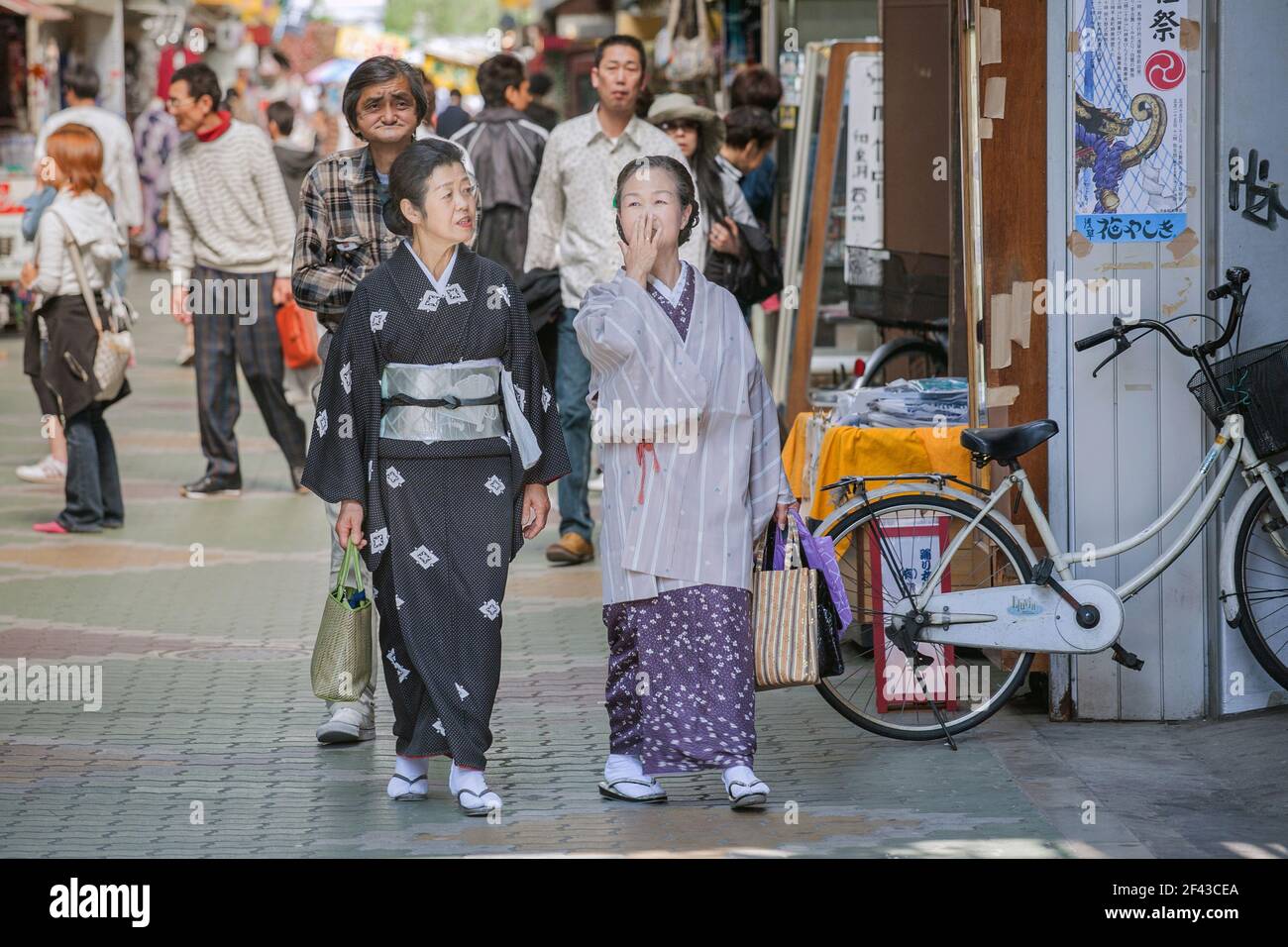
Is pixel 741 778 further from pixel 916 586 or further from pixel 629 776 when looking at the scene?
pixel 916 586

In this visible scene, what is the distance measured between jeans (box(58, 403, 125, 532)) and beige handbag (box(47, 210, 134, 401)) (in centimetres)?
14

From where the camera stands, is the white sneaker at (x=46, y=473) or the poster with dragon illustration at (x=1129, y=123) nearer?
the poster with dragon illustration at (x=1129, y=123)

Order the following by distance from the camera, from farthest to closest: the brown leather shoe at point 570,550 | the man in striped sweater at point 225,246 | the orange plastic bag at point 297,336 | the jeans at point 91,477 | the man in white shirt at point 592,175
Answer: the orange plastic bag at point 297,336
the man in striped sweater at point 225,246
the jeans at point 91,477
the brown leather shoe at point 570,550
the man in white shirt at point 592,175

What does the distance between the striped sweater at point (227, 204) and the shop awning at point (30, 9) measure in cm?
1463

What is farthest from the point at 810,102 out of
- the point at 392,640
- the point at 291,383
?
the point at 291,383

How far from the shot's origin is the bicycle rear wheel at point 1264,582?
6.00m

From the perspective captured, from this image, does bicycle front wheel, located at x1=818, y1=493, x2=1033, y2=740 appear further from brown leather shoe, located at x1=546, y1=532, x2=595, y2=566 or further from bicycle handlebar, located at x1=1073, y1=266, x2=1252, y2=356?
brown leather shoe, located at x1=546, y1=532, x2=595, y2=566

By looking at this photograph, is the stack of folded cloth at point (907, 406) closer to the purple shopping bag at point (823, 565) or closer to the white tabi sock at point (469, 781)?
the purple shopping bag at point (823, 565)

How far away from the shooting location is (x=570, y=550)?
9.23m

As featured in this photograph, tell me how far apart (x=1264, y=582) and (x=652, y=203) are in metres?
2.46

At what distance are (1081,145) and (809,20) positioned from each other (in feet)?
23.5

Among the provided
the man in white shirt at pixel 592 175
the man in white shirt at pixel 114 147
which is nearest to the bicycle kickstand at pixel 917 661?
the man in white shirt at pixel 592 175

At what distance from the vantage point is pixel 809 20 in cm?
1302
